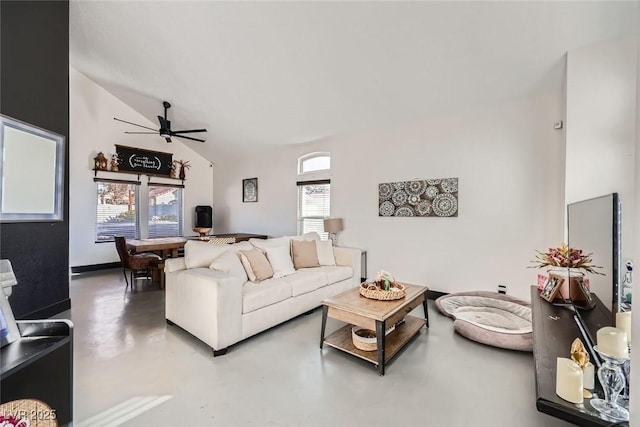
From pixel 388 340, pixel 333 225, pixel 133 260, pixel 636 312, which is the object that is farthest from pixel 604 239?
pixel 133 260

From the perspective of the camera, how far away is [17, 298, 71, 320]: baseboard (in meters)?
2.43

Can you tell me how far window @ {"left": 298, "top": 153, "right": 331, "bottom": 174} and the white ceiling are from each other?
497mm

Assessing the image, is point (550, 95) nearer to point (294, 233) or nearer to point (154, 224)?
point (294, 233)

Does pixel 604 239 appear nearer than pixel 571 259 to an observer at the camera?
Yes

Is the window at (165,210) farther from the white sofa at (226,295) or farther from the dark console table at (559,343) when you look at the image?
the dark console table at (559,343)

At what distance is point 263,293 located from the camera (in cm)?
270

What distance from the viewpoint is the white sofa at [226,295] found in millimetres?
2365

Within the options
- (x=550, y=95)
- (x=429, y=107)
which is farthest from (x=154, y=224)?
(x=550, y=95)

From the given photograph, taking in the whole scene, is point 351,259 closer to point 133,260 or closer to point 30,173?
point 133,260

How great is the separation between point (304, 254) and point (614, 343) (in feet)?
9.89

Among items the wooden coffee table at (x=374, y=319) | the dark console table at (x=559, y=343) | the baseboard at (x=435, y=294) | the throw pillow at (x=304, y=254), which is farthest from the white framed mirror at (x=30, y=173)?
the baseboard at (x=435, y=294)

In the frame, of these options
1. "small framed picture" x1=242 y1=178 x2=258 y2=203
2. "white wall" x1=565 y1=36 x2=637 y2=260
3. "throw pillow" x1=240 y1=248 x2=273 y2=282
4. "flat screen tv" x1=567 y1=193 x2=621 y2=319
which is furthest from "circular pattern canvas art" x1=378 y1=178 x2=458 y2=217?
"small framed picture" x1=242 y1=178 x2=258 y2=203

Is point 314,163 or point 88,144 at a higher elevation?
point 88,144

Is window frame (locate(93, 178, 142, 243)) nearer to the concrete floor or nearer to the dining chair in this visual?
the dining chair
